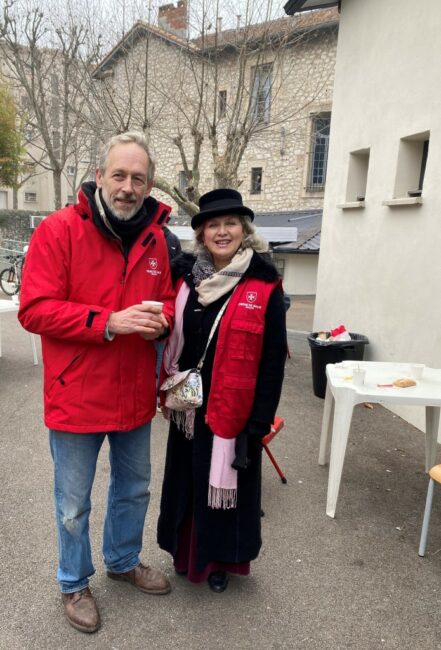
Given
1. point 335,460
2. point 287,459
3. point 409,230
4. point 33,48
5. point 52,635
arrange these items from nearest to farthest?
point 52,635 → point 335,460 → point 287,459 → point 409,230 → point 33,48

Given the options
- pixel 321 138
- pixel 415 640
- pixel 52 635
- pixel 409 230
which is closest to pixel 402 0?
pixel 409 230

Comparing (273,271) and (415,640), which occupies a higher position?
(273,271)

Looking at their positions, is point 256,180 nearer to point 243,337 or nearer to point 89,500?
point 243,337

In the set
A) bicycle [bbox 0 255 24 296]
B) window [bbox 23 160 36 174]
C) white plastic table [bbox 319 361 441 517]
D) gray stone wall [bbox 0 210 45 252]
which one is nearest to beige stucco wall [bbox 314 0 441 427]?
white plastic table [bbox 319 361 441 517]

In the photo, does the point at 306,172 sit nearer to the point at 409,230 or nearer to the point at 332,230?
the point at 332,230

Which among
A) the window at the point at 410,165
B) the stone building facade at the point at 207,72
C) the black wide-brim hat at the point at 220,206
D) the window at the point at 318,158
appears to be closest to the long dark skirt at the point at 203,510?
the black wide-brim hat at the point at 220,206

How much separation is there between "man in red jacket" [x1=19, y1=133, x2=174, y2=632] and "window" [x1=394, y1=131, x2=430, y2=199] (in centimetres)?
388

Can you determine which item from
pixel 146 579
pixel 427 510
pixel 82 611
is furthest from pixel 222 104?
pixel 82 611

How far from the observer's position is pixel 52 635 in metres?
2.07

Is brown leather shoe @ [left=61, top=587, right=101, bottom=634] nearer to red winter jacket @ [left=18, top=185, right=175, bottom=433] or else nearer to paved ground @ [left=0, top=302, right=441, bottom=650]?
paved ground @ [left=0, top=302, right=441, bottom=650]

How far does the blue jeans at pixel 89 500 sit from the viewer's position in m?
1.98

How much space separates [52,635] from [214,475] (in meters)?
1.00

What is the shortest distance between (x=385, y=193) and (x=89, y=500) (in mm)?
4626

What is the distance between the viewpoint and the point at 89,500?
81.9 inches
